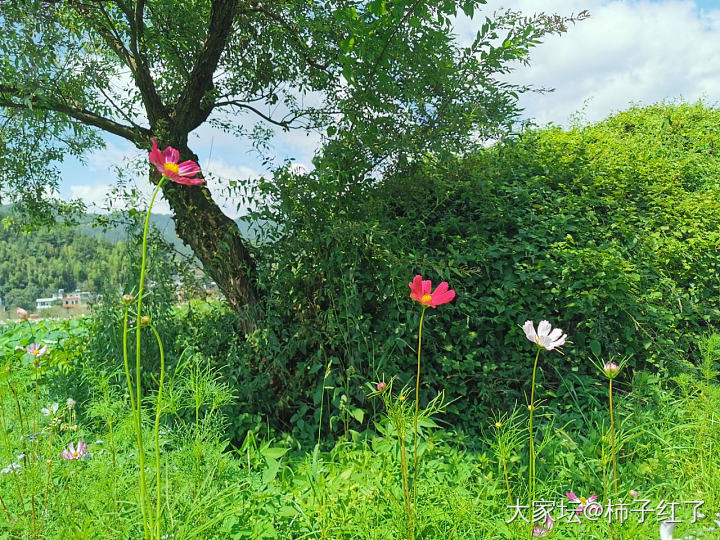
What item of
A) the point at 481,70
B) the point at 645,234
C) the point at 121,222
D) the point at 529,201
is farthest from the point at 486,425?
the point at 121,222

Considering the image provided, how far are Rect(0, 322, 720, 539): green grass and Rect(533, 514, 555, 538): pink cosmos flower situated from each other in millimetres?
42

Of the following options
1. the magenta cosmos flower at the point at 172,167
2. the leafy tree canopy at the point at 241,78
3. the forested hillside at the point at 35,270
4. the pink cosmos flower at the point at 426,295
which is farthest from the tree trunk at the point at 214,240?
the forested hillside at the point at 35,270

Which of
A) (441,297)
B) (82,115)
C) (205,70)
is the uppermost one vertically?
(205,70)

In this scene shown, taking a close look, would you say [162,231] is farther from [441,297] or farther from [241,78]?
[441,297]

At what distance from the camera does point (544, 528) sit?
1.44m

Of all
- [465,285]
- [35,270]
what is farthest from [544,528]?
[35,270]

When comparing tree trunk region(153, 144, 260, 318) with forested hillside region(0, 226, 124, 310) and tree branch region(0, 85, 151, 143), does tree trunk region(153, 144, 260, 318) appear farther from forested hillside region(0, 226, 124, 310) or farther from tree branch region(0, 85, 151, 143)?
forested hillside region(0, 226, 124, 310)

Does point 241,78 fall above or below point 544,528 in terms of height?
above

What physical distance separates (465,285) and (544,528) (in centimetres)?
182

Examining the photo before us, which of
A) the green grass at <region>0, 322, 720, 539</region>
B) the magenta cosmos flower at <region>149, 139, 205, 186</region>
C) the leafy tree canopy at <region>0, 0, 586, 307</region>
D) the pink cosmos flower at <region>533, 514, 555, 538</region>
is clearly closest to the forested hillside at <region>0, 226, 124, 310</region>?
the leafy tree canopy at <region>0, 0, 586, 307</region>

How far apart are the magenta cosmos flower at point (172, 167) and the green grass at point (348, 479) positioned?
86cm

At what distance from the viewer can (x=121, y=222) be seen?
3588 millimetres

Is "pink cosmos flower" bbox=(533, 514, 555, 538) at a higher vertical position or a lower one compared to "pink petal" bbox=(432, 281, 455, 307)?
lower

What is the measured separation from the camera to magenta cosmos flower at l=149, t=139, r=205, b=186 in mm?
1079
